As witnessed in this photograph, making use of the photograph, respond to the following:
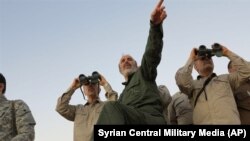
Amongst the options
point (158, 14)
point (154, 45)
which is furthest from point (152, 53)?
point (158, 14)

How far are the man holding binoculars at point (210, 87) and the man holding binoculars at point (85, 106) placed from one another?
1626 millimetres

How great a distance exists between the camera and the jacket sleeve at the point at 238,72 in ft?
18.2

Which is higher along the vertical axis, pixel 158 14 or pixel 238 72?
pixel 158 14

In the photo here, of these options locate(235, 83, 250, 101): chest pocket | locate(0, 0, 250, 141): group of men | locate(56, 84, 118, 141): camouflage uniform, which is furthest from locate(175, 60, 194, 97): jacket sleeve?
locate(56, 84, 118, 141): camouflage uniform

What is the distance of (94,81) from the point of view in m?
6.86

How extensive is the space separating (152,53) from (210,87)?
1.03 metres

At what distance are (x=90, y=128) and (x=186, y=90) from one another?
1672mm

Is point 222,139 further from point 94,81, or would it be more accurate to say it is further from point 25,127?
point 94,81

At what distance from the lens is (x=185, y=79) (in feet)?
18.4

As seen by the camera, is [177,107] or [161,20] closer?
[161,20]

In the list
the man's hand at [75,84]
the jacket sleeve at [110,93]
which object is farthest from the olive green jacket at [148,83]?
→ the man's hand at [75,84]

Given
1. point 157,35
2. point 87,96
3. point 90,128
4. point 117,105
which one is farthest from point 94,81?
point 117,105

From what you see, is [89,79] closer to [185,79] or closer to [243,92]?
[185,79]

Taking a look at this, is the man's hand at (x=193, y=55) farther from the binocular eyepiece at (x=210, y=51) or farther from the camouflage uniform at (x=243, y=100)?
the camouflage uniform at (x=243, y=100)
